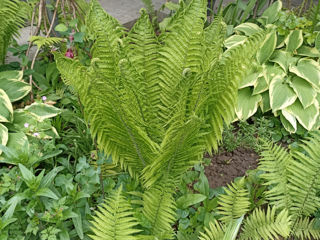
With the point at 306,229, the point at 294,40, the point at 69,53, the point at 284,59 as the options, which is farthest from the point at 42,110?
the point at 294,40

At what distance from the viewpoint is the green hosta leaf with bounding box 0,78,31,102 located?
2143 mm

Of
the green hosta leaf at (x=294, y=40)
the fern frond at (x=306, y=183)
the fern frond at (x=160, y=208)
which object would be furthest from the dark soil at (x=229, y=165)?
the green hosta leaf at (x=294, y=40)

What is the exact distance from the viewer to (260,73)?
2389 millimetres

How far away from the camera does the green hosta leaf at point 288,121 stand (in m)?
2.27

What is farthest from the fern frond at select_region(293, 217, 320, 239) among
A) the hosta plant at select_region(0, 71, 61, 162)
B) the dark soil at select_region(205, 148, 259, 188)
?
the hosta plant at select_region(0, 71, 61, 162)

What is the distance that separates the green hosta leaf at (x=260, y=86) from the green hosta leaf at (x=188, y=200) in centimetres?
103

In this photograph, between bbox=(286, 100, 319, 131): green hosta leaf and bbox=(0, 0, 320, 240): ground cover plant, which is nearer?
bbox=(0, 0, 320, 240): ground cover plant

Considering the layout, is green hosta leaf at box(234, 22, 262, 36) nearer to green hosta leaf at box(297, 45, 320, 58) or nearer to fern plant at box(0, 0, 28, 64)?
green hosta leaf at box(297, 45, 320, 58)

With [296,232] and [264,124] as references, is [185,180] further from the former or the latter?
[264,124]

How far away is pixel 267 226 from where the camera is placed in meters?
1.49

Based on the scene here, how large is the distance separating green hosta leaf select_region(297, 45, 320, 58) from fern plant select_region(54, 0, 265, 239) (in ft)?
3.77

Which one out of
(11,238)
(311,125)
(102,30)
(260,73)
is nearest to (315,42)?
(260,73)

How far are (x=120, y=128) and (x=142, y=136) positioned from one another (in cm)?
13

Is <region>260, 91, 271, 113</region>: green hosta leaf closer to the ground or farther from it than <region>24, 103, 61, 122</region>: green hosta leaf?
closer to the ground
